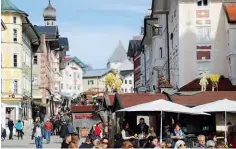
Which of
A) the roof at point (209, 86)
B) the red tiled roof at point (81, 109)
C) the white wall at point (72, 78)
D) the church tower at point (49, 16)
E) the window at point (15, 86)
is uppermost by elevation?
the church tower at point (49, 16)

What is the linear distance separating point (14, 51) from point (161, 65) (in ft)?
47.5

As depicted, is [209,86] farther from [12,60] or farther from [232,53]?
[12,60]

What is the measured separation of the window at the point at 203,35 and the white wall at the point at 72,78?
133m

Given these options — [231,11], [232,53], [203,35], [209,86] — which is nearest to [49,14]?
[203,35]

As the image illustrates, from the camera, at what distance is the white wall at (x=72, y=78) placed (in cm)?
18662

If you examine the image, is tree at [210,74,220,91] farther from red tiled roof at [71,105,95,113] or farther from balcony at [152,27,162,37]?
balcony at [152,27,162,37]

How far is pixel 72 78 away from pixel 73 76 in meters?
0.96

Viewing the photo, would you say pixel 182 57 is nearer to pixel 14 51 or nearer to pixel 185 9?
pixel 185 9

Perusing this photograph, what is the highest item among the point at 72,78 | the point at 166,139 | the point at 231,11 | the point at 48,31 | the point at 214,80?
the point at 48,31

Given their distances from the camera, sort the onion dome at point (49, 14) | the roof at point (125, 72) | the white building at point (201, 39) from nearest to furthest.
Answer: the white building at point (201, 39) → the onion dome at point (49, 14) → the roof at point (125, 72)

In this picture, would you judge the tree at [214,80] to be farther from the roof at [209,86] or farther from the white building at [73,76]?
the white building at [73,76]

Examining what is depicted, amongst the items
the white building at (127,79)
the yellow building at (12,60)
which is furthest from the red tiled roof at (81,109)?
the white building at (127,79)

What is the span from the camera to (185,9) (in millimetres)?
52250

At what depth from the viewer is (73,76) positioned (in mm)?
190250
